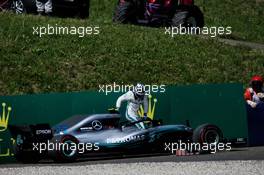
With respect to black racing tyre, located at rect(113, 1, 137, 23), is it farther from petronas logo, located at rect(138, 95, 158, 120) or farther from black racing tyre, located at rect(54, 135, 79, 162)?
black racing tyre, located at rect(54, 135, 79, 162)

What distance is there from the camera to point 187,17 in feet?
102

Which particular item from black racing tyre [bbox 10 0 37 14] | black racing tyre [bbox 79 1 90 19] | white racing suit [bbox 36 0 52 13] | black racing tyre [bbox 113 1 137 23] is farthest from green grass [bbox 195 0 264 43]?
black racing tyre [bbox 10 0 37 14]

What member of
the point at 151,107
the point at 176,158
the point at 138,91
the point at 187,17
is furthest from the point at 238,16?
the point at 176,158

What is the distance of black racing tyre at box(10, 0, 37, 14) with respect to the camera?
3002 cm

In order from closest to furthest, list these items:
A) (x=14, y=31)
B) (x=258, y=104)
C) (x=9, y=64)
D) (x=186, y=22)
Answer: (x=258, y=104) → (x=9, y=64) → (x=14, y=31) → (x=186, y=22)

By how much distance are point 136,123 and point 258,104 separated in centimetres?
350

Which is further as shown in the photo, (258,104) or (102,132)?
(258,104)

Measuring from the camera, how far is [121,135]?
19797 mm

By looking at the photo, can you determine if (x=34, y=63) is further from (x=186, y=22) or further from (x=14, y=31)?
(x=186, y=22)

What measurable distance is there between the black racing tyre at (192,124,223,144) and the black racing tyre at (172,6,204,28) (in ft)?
35.2

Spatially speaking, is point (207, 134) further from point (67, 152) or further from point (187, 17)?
point (187, 17)

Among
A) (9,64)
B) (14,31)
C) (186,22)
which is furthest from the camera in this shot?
(186,22)

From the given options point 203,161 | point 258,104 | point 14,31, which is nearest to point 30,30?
point 14,31

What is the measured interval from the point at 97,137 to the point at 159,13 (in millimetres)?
12589
